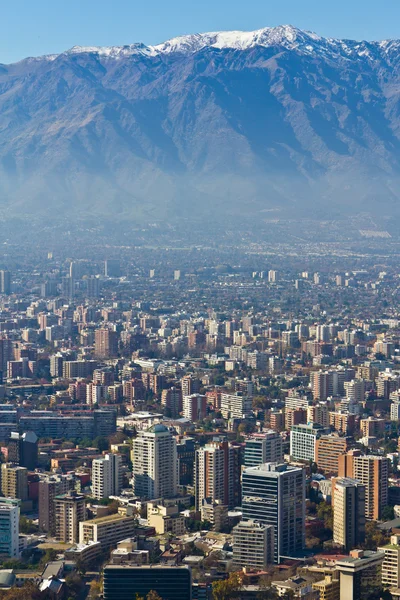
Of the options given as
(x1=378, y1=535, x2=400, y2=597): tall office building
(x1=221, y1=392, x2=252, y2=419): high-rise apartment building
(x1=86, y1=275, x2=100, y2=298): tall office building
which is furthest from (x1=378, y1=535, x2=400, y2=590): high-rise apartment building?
→ (x1=86, y1=275, x2=100, y2=298): tall office building

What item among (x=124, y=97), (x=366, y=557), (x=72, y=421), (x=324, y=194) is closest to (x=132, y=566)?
(x=366, y=557)

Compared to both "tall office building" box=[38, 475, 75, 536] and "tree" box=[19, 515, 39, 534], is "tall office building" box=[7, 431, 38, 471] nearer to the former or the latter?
"tall office building" box=[38, 475, 75, 536]

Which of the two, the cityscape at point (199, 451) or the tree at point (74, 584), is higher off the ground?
the cityscape at point (199, 451)

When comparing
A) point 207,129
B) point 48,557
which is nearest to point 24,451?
point 48,557

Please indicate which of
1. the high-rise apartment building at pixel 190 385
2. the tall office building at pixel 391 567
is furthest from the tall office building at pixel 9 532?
the high-rise apartment building at pixel 190 385

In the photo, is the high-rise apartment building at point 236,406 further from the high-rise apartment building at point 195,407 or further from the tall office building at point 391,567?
the tall office building at point 391,567

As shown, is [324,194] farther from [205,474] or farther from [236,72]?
[205,474]
